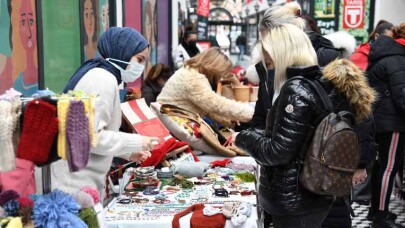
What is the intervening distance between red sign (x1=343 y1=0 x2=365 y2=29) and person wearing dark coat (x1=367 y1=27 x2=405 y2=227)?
22.6 feet

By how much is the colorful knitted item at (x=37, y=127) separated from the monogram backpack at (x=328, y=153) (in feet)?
4.17

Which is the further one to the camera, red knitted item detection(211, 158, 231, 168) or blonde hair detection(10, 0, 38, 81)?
red knitted item detection(211, 158, 231, 168)

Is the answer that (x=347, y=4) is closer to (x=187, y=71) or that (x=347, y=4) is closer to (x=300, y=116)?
(x=187, y=71)

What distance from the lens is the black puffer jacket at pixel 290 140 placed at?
7.66 feet

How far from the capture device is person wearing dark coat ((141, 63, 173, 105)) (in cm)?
563

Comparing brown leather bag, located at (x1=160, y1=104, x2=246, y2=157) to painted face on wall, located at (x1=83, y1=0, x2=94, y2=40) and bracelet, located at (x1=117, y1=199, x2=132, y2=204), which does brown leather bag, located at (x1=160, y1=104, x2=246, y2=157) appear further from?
bracelet, located at (x1=117, y1=199, x2=132, y2=204)

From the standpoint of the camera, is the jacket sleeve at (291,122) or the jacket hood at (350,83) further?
the jacket hood at (350,83)

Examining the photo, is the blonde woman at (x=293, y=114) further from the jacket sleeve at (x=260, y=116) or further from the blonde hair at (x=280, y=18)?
the blonde hair at (x=280, y=18)

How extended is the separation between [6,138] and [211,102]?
2.68 meters

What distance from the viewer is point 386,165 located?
14.6ft

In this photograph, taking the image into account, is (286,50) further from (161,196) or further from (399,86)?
(399,86)

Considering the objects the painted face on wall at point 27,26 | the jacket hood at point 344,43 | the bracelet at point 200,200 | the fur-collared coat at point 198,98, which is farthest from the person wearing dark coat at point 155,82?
the bracelet at point 200,200

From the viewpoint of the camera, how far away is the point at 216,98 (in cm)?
414

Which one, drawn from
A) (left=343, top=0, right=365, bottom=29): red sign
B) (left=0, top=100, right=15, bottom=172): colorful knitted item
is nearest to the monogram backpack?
(left=0, top=100, right=15, bottom=172): colorful knitted item
